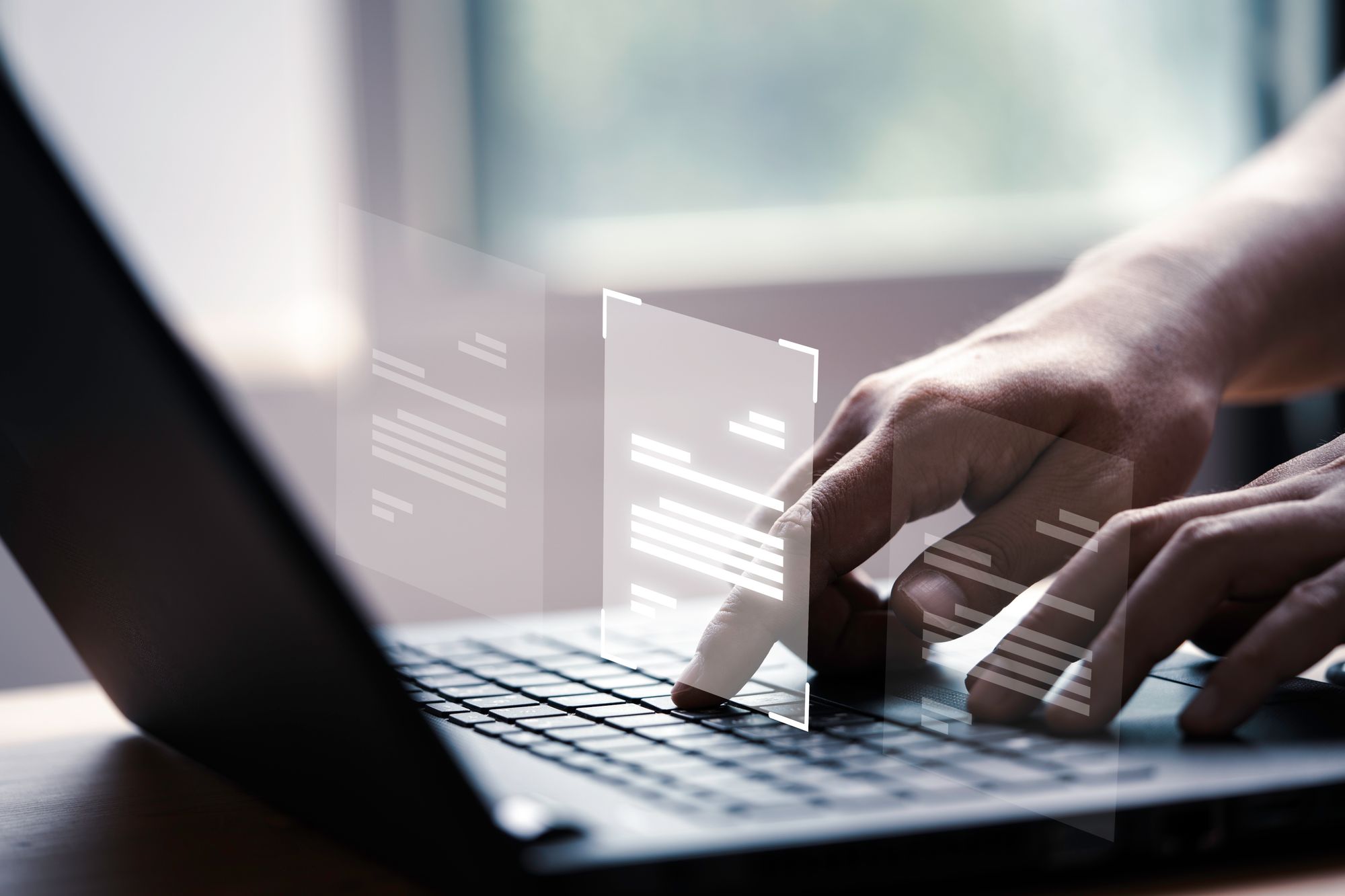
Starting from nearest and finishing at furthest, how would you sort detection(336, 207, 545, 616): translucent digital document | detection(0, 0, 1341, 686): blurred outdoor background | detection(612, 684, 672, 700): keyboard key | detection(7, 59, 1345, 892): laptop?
detection(7, 59, 1345, 892): laptop → detection(612, 684, 672, 700): keyboard key → detection(336, 207, 545, 616): translucent digital document → detection(0, 0, 1341, 686): blurred outdoor background

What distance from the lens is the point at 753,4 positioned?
7.64 ft

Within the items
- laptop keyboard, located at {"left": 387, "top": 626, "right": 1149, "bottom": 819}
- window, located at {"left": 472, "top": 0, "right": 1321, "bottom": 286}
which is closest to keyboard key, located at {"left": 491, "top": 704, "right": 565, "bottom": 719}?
Answer: laptop keyboard, located at {"left": 387, "top": 626, "right": 1149, "bottom": 819}

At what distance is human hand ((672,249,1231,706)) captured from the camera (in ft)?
1.65

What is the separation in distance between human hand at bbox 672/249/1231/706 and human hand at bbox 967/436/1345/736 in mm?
61

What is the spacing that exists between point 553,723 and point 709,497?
0.10m

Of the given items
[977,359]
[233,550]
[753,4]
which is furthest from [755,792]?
[753,4]

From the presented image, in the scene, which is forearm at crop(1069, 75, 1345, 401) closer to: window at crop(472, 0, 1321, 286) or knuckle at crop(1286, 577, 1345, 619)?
knuckle at crop(1286, 577, 1345, 619)

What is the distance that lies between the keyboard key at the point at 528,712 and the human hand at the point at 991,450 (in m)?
0.04

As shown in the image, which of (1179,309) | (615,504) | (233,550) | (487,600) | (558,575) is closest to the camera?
(233,550)

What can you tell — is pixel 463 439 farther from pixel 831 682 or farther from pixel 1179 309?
pixel 1179 309

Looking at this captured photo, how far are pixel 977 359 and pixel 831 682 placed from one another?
19 cm

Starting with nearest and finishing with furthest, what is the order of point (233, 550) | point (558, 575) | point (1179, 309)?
1. point (233, 550)
2. point (1179, 309)
3. point (558, 575)

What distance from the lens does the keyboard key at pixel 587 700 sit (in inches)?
18.4

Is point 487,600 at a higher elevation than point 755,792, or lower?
lower
